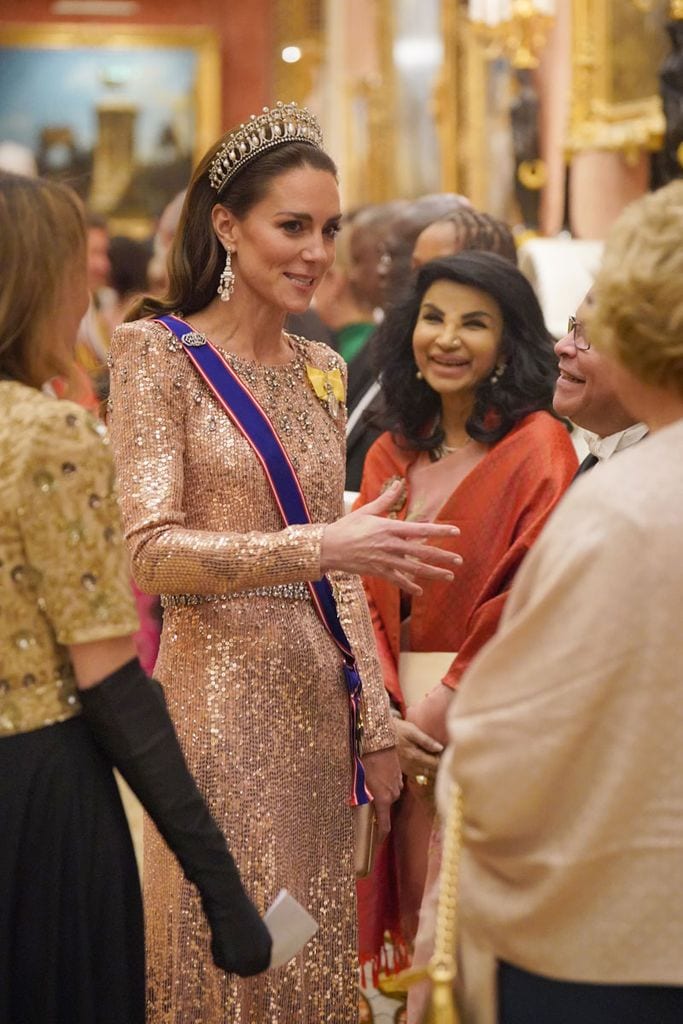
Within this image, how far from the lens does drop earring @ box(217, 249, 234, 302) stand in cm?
288

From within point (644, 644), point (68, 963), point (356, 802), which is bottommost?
point (356, 802)

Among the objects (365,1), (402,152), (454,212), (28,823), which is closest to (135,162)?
(365,1)

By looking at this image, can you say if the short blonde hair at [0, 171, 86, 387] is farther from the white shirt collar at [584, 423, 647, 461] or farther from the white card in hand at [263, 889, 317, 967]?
the white shirt collar at [584, 423, 647, 461]

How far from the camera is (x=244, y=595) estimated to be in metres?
2.78

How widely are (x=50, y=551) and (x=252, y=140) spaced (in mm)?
1192

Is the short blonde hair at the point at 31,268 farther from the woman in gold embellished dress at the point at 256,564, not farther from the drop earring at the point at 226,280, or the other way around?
the drop earring at the point at 226,280

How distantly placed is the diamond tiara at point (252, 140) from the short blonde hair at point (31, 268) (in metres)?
0.87

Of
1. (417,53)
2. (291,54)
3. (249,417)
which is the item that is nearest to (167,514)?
(249,417)

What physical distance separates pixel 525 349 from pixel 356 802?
3.53ft

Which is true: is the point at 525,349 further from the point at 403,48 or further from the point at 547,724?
the point at 403,48

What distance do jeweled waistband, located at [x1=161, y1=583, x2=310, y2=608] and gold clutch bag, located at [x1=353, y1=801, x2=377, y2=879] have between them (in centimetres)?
43

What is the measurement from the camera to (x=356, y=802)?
115 inches

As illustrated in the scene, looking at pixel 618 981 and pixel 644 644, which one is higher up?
pixel 644 644

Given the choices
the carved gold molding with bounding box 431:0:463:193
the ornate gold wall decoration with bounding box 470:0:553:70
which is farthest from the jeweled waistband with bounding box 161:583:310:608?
the carved gold molding with bounding box 431:0:463:193
